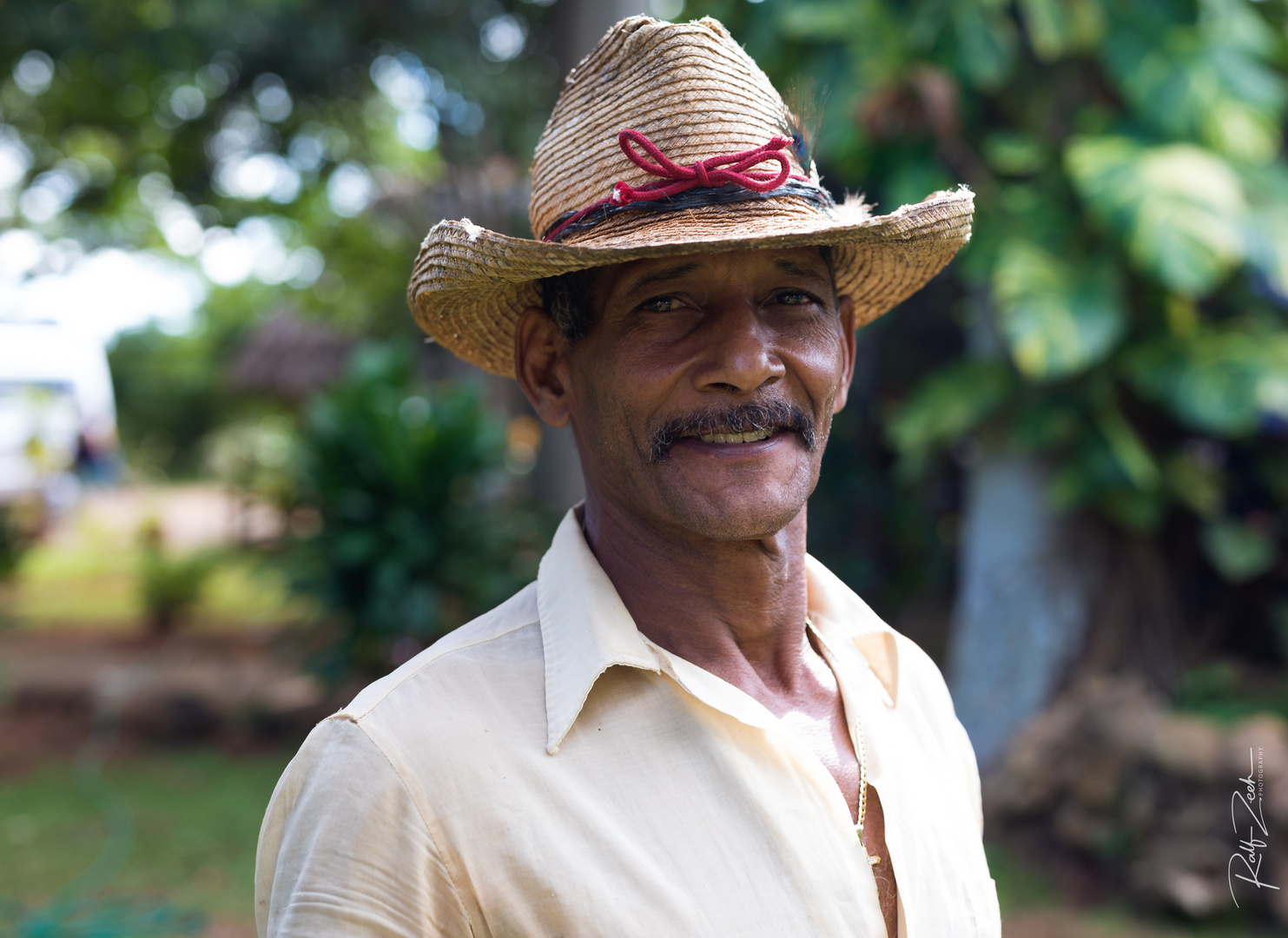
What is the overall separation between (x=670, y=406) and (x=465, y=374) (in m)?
8.86

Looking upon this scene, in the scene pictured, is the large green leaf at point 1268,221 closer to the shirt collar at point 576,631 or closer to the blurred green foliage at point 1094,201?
the blurred green foliage at point 1094,201

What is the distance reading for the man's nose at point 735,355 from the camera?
4.58ft

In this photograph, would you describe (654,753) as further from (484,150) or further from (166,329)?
(166,329)

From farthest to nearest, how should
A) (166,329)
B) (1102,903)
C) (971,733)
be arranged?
(166,329)
(971,733)
(1102,903)

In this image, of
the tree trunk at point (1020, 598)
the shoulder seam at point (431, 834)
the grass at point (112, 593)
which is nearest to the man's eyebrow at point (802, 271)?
the shoulder seam at point (431, 834)

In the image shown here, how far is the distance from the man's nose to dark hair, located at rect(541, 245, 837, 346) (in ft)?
0.58

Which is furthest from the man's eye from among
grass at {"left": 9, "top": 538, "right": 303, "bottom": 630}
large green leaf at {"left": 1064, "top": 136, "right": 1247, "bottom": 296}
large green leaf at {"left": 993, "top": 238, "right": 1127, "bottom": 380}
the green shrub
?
the green shrub

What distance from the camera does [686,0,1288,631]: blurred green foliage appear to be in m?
4.32

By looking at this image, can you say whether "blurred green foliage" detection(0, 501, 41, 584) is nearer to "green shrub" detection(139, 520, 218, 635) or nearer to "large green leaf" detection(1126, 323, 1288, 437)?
"green shrub" detection(139, 520, 218, 635)

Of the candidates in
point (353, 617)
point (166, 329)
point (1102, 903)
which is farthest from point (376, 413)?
point (166, 329)

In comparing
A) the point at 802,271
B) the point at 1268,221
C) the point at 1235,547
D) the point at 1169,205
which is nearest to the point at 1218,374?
the point at 1268,221

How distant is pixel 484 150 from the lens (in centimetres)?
783

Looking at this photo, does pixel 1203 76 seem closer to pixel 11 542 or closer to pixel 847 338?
pixel 847 338

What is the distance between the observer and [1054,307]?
4.36 metres
